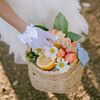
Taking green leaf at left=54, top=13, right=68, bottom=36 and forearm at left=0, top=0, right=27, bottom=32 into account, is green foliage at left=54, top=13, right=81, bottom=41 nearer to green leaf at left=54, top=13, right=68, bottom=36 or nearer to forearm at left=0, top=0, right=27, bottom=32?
green leaf at left=54, top=13, right=68, bottom=36

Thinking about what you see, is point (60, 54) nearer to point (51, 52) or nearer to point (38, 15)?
point (51, 52)

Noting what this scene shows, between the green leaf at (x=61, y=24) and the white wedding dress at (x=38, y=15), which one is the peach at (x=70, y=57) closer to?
A: the green leaf at (x=61, y=24)

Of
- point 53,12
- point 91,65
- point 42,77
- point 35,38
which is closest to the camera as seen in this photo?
point 35,38

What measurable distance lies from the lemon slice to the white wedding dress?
1.21 ft

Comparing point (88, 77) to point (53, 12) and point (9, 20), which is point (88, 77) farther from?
point (9, 20)

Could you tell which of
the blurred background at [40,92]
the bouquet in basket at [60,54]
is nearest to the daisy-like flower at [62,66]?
the bouquet in basket at [60,54]

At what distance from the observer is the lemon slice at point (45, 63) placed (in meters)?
1.60

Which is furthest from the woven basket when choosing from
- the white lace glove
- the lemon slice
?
the white lace glove

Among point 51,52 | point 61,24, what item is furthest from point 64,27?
point 51,52

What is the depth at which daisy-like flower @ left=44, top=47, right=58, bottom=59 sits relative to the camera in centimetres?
158

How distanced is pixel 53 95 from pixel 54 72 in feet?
1.36

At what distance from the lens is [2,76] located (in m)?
2.16

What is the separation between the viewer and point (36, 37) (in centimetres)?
158

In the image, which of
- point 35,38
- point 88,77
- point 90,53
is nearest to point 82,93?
point 88,77
